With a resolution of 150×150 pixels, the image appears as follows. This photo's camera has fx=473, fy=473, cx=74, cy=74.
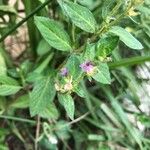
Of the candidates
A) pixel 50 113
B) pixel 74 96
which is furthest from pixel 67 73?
pixel 74 96

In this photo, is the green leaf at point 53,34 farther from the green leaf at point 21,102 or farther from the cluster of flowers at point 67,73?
the green leaf at point 21,102

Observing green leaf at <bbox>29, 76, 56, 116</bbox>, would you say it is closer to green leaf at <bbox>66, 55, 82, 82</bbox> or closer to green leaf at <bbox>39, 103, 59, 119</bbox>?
green leaf at <bbox>66, 55, 82, 82</bbox>

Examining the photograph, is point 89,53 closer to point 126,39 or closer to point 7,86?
point 126,39

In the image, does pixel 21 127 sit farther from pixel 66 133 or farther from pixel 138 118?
pixel 138 118

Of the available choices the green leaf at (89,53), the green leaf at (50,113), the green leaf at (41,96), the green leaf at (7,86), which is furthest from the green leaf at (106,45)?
the green leaf at (50,113)

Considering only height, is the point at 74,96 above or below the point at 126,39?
below
